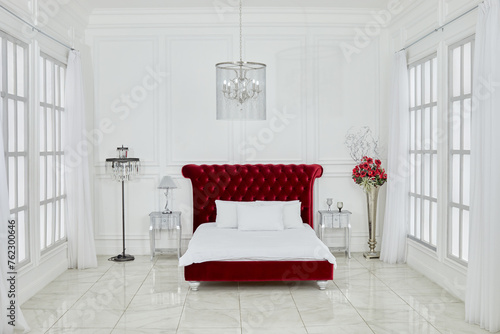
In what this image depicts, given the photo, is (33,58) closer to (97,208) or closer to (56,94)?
(56,94)

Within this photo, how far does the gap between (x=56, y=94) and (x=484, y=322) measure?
5122 mm

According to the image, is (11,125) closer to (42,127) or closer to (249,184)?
(42,127)

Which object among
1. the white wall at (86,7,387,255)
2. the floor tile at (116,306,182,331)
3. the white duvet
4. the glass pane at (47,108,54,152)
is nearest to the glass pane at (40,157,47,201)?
the glass pane at (47,108,54,152)

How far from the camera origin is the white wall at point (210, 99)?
266 inches

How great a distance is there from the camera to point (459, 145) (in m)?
4.86

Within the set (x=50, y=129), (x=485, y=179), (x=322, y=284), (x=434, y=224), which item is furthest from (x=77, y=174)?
(x=485, y=179)

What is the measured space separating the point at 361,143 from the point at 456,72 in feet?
6.72

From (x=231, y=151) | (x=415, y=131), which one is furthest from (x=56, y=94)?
(x=415, y=131)

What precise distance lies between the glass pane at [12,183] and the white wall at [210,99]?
212cm

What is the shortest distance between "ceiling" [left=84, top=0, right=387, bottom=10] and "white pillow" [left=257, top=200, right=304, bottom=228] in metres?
2.65

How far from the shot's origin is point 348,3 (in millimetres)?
6480

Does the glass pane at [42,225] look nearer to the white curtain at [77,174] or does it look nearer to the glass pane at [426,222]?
the white curtain at [77,174]

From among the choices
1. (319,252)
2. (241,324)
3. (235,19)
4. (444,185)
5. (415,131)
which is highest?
(235,19)

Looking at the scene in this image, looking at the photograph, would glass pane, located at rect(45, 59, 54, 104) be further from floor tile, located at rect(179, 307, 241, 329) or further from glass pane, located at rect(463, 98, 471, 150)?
glass pane, located at rect(463, 98, 471, 150)
